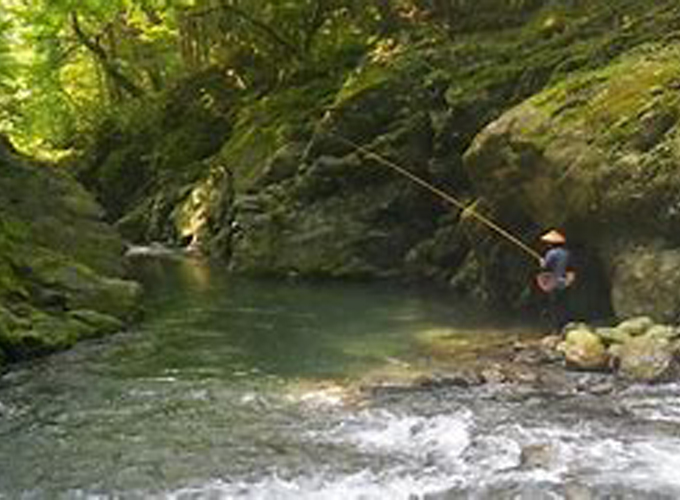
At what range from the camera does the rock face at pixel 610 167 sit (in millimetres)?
17078

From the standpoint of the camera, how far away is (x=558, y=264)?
60.3 feet

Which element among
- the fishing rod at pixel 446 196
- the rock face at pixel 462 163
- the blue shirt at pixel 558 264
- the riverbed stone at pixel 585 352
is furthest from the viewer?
the fishing rod at pixel 446 196

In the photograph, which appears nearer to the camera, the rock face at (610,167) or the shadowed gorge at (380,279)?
the shadowed gorge at (380,279)

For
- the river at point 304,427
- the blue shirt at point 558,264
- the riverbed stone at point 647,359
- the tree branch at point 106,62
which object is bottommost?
the river at point 304,427

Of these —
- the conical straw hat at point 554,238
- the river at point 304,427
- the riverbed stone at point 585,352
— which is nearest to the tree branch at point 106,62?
the river at point 304,427

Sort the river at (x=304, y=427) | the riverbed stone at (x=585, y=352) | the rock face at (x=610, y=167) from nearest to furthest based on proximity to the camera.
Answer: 1. the river at (x=304, y=427)
2. the riverbed stone at (x=585, y=352)
3. the rock face at (x=610, y=167)

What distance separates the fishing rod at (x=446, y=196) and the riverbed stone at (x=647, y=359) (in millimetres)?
4109

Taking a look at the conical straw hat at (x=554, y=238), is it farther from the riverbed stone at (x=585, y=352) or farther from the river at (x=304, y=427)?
the riverbed stone at (x=585, y=352)

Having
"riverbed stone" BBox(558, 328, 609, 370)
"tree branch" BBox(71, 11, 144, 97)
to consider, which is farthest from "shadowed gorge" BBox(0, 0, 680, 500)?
"tree branch" BBox(71, 11, 144, 97)

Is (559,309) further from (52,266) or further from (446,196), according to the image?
(52,266)

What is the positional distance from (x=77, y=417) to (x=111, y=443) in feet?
4.75

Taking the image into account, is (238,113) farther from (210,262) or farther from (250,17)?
(210,262)

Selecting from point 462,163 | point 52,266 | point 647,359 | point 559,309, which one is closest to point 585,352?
point 647,359

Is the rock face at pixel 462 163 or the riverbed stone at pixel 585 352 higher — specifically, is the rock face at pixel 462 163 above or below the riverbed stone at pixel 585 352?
above
